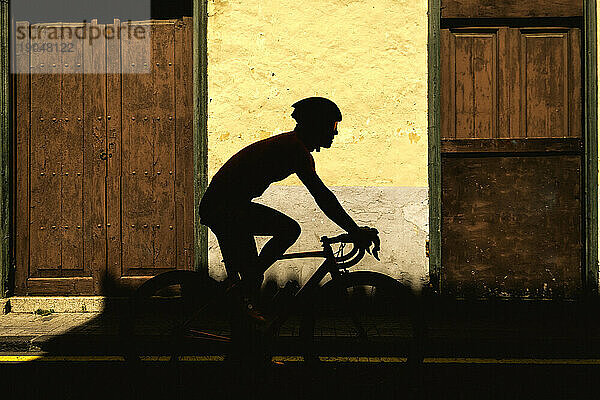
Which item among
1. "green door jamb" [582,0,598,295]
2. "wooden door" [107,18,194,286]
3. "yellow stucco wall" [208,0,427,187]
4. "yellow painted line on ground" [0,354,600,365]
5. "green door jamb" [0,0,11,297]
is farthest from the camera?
"wooden door" [107,18,194,286]

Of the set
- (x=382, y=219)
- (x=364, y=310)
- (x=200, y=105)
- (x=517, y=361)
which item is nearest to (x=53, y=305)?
(x=200, y=105)

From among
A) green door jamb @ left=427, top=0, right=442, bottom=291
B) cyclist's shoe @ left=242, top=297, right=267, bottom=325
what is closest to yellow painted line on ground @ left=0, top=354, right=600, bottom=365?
cyclist's shoe @ left=242, top=297, right=267, bottom=325

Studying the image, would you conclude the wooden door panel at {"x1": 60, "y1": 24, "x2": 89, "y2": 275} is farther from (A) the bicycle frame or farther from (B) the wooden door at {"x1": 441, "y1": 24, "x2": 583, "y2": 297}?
(B) the wooden door at {"x1": 441, "y1": 24, "x2": 583, "y2": 297}

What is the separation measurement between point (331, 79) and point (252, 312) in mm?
3750

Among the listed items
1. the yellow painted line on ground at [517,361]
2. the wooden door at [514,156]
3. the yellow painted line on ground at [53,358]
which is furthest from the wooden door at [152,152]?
→ the yellow painted line on ground at [517,361]

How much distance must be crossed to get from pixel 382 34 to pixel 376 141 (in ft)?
3.69

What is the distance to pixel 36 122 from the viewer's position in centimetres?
756

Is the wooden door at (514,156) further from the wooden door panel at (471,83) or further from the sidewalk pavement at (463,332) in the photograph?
the sidewalk pavement at (463,332)

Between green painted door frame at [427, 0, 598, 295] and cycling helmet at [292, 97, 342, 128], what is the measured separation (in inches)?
130

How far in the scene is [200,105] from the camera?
737 cm

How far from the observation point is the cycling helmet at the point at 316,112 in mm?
4211

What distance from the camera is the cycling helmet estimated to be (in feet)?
13.8

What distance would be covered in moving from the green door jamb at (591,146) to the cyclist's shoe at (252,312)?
14.7 feet

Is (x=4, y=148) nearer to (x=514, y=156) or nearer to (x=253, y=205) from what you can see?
(x=253, y=205)
